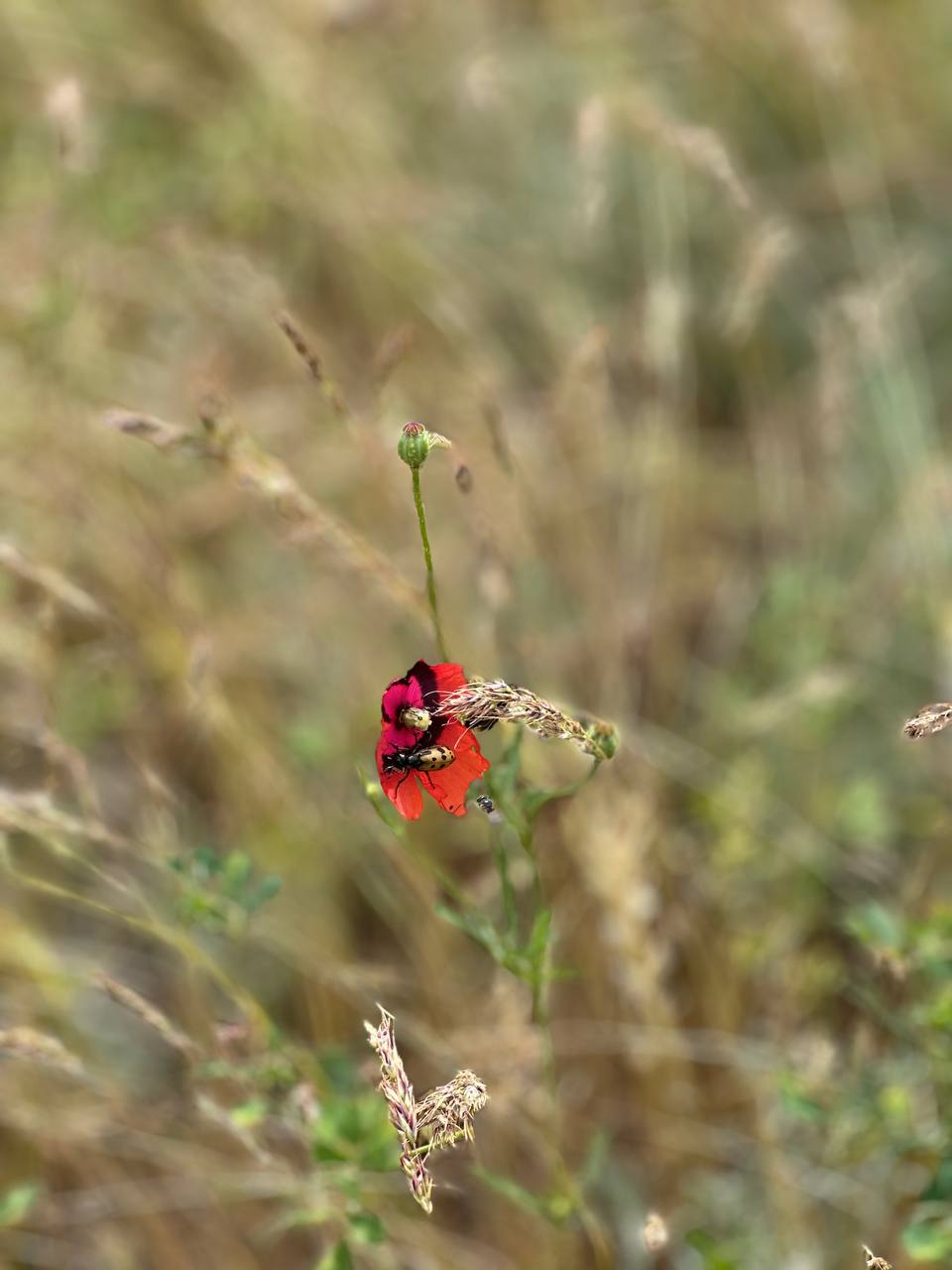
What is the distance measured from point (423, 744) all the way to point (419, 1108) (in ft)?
1.00

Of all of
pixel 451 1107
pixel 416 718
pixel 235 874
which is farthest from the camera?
pixel 235 874

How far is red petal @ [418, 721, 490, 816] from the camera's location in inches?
43.5

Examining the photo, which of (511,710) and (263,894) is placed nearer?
(511,710)

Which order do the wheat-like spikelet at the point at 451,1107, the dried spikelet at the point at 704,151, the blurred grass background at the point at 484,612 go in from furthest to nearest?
the dried spikelet at the point at 704,151
the blurred grass background at the point at 484,612
the wheat-like spikelet at the point at 451,1107

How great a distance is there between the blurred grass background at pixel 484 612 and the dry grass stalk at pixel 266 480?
2cm

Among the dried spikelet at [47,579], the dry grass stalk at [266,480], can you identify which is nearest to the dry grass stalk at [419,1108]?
the dry grass stalk at [266,480]

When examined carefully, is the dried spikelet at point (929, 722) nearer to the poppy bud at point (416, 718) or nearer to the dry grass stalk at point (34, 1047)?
the poppy bud at point (416, 718)

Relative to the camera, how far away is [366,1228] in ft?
4.20

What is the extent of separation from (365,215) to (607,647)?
0.91 meters

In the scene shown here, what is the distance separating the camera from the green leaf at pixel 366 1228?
49.9 inches

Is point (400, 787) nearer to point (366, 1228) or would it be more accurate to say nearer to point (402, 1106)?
point (402, 1106)

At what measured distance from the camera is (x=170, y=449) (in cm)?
138

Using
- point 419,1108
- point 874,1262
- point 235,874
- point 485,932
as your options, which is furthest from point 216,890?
point 874,1262

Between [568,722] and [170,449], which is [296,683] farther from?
[568,722]
